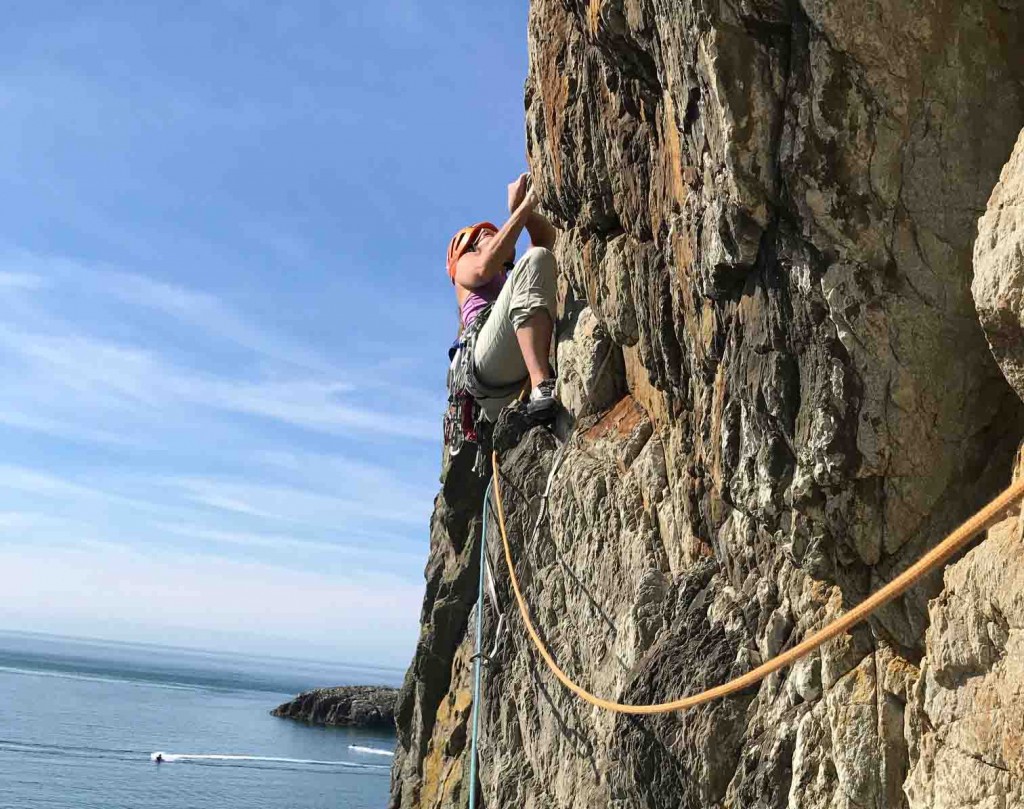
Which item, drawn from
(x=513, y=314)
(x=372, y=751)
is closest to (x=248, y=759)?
(x=372, y=751)

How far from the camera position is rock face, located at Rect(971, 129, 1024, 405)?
110 inches

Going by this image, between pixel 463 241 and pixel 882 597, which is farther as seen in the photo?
pixel 463 241

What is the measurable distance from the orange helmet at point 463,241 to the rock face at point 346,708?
2288 inches

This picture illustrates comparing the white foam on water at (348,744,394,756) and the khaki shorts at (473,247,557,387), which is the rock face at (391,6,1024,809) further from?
the white foam on water at (348,744,394,756)

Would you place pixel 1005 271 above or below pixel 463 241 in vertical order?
below

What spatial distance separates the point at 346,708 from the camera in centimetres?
6631

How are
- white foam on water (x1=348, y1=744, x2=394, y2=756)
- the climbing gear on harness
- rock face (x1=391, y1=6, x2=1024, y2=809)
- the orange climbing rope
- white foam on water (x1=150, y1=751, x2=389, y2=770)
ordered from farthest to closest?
white foam on water (x1=348, y1=744, x2=394, y2=756)
white foam on water (x1=150, y1=751, x2=389, y2=770)
the climbing gear on harness
rock face (x1=391, y1=6, x2=1024, y2=809)
the orange climbing rope

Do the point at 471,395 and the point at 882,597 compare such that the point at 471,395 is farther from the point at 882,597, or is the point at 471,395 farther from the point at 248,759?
the point at 248,759

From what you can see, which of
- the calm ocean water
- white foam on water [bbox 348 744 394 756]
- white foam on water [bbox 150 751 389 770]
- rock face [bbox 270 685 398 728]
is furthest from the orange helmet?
rock face [bbox 270 685 398 728]

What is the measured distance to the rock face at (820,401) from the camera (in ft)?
10.5

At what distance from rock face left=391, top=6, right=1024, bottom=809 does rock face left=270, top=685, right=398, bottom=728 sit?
61729mm

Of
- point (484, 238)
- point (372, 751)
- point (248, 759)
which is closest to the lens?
point (484, 238)

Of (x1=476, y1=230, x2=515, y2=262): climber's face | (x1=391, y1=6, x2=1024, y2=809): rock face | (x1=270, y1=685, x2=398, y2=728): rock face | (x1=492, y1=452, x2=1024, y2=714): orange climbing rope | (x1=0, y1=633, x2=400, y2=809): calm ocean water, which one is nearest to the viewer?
(x1=492, y1=452, x2=1024, y2=714): orange climbing rope

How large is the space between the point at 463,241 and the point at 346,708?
6278 centimetres
